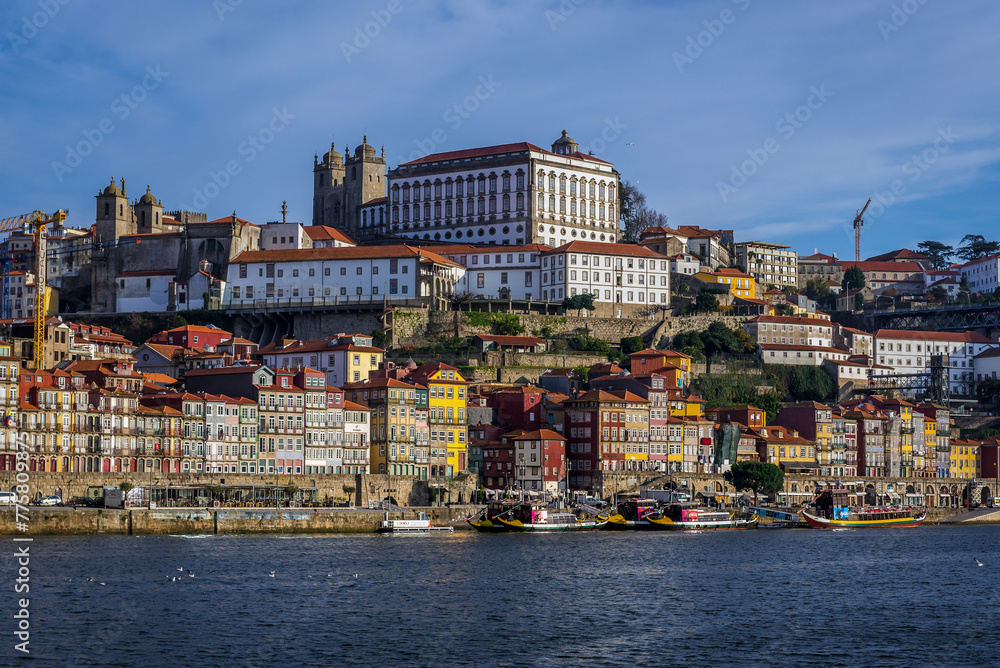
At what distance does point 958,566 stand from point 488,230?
78952 millimetres

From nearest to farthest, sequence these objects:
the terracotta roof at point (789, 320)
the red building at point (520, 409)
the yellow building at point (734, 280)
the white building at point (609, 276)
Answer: the red building at point (520, 409), the white building at point (609, 276), the terracotta roof at point (789, 320), the yellow building at point (734, 280)

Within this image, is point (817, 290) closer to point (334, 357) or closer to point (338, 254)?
point (338, 254)

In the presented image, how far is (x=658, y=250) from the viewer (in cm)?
14912

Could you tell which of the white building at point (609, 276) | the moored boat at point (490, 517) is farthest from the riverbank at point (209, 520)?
the white building at point (609, 276)

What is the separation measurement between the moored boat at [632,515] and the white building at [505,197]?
48.9 meters

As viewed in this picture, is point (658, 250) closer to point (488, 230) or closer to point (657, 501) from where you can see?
point (488, 230)

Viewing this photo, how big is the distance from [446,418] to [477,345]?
20323 mm

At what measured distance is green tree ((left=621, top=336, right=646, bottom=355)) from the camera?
122625 millimetres

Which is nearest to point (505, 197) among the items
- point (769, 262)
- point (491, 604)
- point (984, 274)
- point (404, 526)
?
point (769, 262)

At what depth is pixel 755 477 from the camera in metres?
103

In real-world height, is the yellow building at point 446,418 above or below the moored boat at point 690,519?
above

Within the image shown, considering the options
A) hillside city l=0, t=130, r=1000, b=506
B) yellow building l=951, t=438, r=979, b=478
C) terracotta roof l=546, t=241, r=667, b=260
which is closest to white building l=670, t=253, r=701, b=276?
hillside city l=0, t=130, r=1000, b=506

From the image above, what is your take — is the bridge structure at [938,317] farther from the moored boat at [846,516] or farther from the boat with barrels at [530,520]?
the boat with barrels at [530,520]

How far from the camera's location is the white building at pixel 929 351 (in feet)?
463
